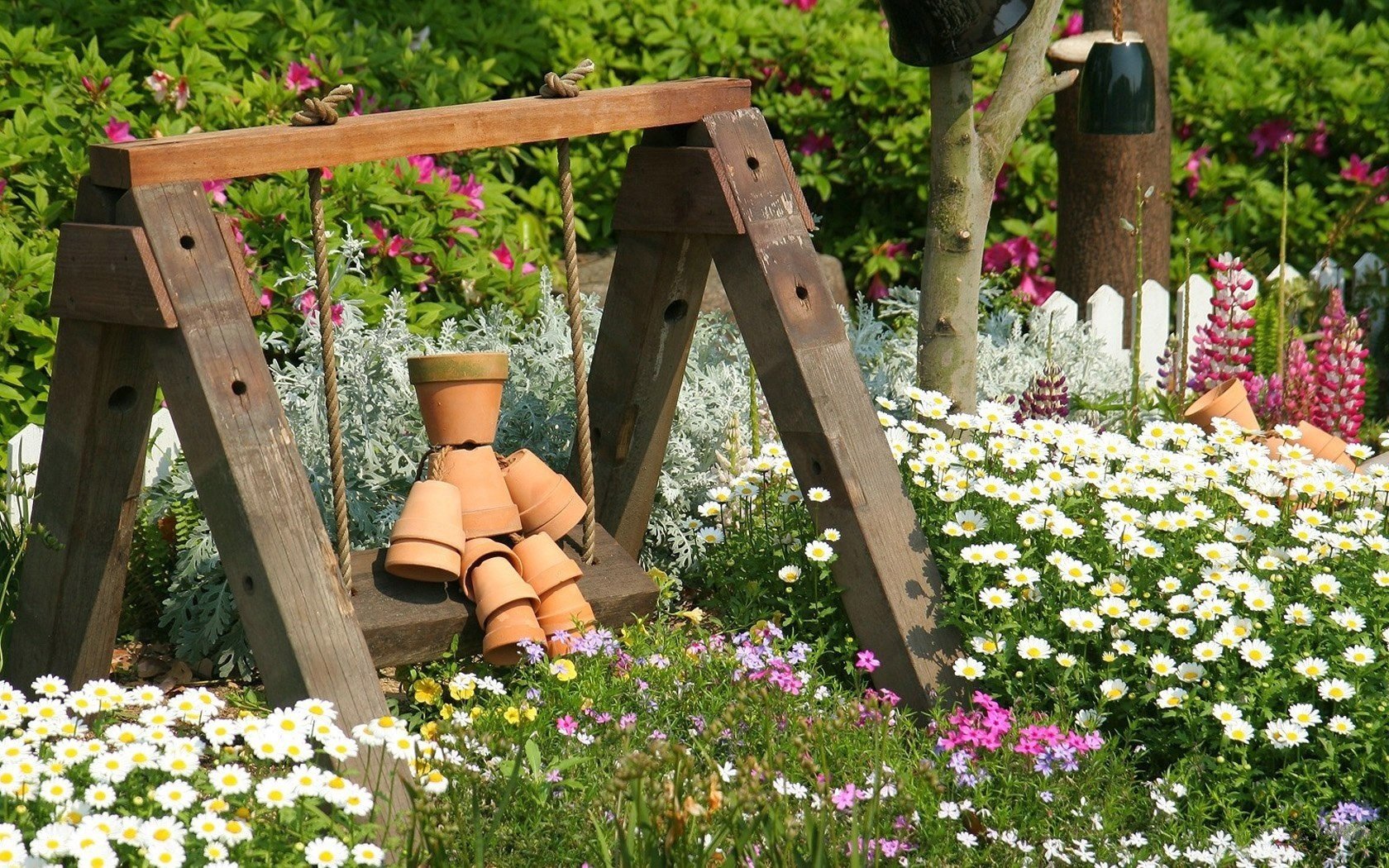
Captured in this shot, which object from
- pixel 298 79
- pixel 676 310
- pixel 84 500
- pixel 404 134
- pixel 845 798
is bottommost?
pixel 845 798

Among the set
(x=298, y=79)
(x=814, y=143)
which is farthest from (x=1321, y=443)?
(x=298, y=79)

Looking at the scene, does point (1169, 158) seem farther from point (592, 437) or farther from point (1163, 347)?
point (592, 437)

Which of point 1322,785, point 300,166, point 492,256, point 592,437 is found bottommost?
point 1322,785

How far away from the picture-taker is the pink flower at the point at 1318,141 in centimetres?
640

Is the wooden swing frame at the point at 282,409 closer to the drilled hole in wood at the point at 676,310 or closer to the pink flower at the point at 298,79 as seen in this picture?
the drilled hole in wood at the point at 676,310

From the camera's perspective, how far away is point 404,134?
2.65 metres

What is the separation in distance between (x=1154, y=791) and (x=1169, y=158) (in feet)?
13.0

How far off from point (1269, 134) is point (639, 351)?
444cm

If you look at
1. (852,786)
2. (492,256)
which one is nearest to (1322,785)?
(852,786)

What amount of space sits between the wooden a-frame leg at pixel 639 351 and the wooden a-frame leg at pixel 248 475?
39.3 inches

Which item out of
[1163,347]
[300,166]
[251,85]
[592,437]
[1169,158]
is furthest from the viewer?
[1169,158]

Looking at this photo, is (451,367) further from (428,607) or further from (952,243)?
(952,243)

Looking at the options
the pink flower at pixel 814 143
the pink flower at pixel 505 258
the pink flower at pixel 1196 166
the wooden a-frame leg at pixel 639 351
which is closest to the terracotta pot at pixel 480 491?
the wooden a-frame leg at pixel 639 351

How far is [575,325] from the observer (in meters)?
2.95
